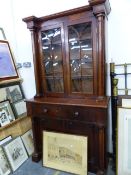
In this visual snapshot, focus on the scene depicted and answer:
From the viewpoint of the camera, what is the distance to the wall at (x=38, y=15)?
6.29ft

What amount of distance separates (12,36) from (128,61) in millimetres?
1727

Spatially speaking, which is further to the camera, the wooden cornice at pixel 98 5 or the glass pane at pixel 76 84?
the glass pane at pixel 76 84

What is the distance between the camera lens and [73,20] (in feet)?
6.15

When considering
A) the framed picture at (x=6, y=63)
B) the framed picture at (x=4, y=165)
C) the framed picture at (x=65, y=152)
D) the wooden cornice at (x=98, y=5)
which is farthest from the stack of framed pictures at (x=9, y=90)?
the wooden cornice at (x=98, y=5)

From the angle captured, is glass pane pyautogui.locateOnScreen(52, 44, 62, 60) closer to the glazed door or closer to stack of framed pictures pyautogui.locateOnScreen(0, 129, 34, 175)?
the glazed door

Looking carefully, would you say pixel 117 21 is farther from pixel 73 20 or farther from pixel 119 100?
pixel 119 100

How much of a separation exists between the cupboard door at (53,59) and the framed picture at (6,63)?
61 cm

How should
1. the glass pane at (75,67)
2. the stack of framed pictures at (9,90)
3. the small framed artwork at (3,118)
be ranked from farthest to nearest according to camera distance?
the stack of framed pictures at (9,90)
the small framed artwork at (3,118)
the glass pane at (75,67)

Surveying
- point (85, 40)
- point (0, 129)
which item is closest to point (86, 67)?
point (85, 40)

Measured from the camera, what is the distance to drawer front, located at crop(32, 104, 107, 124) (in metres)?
1.71

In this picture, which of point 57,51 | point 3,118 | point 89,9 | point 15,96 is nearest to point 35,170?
point 3,118

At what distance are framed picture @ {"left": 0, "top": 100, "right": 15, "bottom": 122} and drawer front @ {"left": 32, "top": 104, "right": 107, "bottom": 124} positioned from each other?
0.41 metres

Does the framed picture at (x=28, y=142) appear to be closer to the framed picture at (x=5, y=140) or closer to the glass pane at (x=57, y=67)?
the framed picture at (x=5, y=140)

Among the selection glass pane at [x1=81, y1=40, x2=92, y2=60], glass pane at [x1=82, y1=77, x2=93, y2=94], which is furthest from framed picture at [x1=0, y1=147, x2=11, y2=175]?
glass pane at [x1=81, y1=40, x2=92, y2=60]
